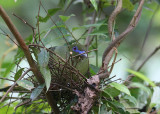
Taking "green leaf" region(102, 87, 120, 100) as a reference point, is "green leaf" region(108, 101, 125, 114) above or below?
below

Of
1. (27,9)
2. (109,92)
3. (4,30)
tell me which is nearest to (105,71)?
(109,92)

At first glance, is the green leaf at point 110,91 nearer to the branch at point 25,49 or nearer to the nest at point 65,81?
the nest at point 65,81

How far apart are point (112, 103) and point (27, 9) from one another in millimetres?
1370

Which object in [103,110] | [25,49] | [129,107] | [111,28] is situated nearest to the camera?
[25,49]

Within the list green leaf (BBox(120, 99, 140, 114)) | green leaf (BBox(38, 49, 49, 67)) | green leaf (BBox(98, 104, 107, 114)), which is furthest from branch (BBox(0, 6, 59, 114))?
green leaf (BBox(120, 99, 140, 114))

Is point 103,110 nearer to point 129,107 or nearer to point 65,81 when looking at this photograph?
point 65,81

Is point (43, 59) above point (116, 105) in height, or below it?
above

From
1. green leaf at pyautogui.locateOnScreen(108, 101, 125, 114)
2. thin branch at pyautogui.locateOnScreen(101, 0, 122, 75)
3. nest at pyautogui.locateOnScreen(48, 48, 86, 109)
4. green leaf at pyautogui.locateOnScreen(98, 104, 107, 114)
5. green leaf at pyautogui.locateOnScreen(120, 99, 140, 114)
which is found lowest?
green leaf at pyautogui.locateOnScreen(98, 104, 107, 114)

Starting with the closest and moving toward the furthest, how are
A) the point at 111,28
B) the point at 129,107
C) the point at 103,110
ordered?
1. the point at 103,110
2. the point at 111,28
3. the point at 129,107

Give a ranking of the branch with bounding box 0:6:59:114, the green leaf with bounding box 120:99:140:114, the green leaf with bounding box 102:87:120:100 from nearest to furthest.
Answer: the branch with bounding box 0:6:59:114 < the green leaf with bounding box 102:87:120:100 < the green leaf with bounding box 120:99:140:114

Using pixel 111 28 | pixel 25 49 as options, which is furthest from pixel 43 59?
pixel 111 28

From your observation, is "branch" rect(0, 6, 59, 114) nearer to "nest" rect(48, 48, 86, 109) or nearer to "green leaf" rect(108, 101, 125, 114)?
"nest" rect(48, 48, 86, 109)

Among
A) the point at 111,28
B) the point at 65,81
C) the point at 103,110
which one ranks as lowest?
the point at 103,110

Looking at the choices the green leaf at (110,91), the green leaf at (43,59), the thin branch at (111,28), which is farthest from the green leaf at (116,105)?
the green leaf at (43,59)
